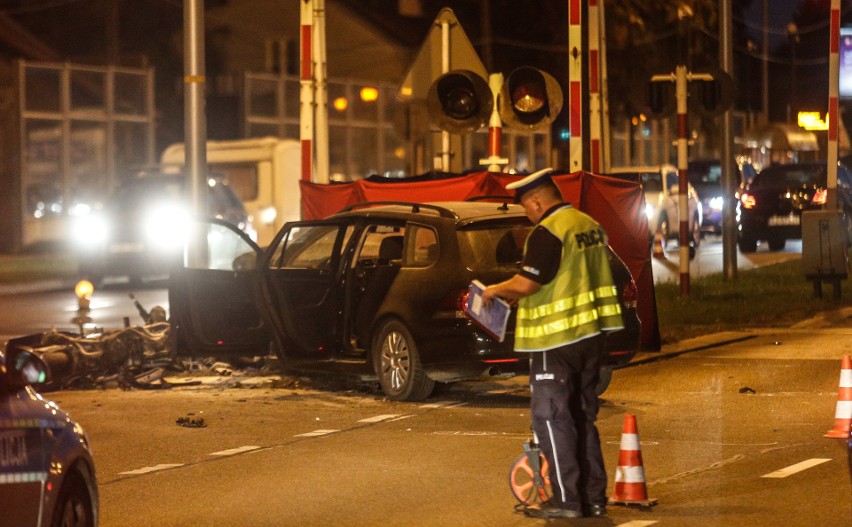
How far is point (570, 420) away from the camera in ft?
26.3

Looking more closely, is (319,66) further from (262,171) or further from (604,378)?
(262,171)

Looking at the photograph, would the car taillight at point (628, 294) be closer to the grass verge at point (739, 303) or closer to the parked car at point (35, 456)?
the grass verge at point (739, 303)

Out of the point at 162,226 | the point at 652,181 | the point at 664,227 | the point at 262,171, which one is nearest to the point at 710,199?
the point at 664,227

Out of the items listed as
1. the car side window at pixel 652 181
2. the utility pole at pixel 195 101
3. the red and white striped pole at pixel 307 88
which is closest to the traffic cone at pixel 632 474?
the utility pole at pixel 195 101

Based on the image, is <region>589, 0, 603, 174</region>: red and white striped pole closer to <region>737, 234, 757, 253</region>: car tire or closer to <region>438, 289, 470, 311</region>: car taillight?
<region>438, 289, 470, 311</region>: car taillight

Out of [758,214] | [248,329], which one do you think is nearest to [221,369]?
[248,329]

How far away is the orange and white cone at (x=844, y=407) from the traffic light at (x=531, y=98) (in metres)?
6.65

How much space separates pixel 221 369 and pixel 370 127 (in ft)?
118

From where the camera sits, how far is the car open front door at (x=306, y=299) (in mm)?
13180

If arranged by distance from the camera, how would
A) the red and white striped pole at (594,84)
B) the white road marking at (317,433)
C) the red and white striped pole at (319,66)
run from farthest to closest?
1. the red and white striped pole at (594,84)
2. the red and white striped pole at (319,66)
3. the white road marking at (317,433)

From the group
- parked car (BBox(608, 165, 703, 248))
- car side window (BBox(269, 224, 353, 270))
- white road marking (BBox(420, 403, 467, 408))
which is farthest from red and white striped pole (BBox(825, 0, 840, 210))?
parked car (BBox(608, 165, 703, 248))

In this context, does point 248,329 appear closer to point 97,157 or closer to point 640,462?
point 640,462

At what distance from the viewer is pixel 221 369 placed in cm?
1487

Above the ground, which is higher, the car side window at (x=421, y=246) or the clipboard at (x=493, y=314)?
the car side window at (x=421, y=246)
